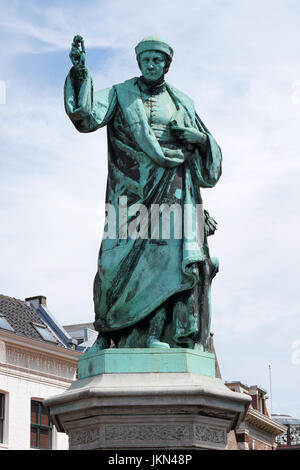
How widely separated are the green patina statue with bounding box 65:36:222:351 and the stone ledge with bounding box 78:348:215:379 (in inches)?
9.1

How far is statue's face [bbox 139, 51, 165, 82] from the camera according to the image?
423 inches

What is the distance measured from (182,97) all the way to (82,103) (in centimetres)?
128

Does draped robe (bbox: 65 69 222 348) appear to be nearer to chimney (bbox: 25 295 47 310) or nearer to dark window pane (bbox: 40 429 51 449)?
dark window pane (bbox: 40 429 51 449)

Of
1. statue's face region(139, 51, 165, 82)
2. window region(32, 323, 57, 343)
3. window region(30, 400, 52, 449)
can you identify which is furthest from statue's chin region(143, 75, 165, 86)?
window region(32, 323, 57, 343)

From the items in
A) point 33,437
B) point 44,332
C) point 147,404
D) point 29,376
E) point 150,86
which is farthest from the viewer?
point 44,332

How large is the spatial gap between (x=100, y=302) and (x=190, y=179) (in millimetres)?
1723

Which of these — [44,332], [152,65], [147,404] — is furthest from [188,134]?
[44,332]

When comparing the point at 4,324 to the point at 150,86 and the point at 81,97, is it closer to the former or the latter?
the point at 150,86

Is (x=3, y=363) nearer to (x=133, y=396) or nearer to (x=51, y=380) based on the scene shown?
(x=51, y=380)

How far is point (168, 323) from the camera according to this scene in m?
10.1

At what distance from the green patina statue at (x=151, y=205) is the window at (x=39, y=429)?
2568 centimetres

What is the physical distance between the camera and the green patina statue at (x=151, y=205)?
33.0 feet

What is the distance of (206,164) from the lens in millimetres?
10797

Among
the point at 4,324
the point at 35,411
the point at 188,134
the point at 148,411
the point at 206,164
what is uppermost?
the point at 4,324
